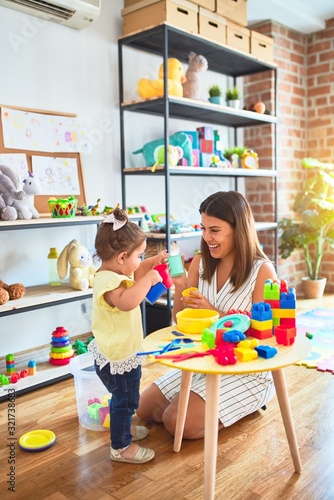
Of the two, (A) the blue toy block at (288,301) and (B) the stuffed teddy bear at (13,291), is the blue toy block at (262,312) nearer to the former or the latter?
(A) the blue toy block at (288,301)

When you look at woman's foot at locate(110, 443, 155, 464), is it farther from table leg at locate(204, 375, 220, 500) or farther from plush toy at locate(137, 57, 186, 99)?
plush toy at locate(137, 57, 186, 99)

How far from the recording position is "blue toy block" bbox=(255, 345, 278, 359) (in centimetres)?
127

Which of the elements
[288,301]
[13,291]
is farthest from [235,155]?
[288,301]

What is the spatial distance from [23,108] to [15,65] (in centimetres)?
22

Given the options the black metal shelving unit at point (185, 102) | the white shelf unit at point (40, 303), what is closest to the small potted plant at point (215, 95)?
the black metal shelving unit at point (185, 102)

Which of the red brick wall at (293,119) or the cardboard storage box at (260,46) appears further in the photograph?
the red brick wall at (293,119)

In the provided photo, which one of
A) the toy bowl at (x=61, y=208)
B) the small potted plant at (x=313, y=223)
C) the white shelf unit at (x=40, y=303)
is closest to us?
the white shelf unit at (x=40, y=303)

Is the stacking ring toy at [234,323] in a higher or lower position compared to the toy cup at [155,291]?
lower

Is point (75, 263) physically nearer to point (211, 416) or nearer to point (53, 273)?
point (53, 273)

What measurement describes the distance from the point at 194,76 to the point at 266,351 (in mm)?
2355

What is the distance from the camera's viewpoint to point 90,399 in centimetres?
198

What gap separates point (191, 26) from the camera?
298 centimetres

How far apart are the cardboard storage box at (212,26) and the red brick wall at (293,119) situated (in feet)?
3.29

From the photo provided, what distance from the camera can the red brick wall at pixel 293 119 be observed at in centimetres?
420
